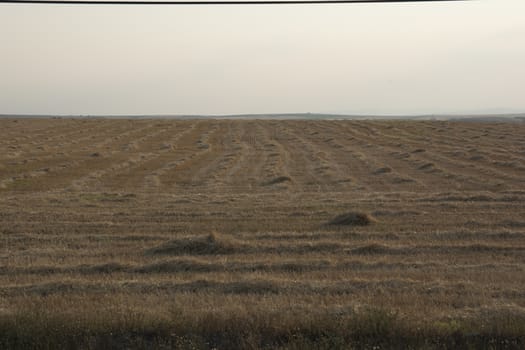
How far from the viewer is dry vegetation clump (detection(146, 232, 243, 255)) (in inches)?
458

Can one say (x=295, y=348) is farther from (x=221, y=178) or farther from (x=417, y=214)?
(x=221, y=178)

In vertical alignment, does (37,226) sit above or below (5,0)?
below

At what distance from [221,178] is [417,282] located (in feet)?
59.6

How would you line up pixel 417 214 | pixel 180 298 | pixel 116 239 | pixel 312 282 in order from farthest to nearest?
pixel 417 214
pixel 116 239
pixel 312 282
pixel 180 298

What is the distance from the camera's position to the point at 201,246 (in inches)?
467

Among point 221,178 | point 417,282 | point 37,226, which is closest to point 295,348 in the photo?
point 417,282

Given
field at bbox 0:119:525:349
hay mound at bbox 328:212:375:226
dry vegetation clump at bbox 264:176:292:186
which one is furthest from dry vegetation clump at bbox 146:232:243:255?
dry vegetation clump at bbox 264:176:292:186

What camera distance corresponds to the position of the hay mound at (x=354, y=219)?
14148mm

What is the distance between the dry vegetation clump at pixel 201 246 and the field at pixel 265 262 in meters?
0.03

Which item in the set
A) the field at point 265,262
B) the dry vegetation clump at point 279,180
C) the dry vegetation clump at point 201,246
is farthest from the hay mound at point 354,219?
the dry vegetation clump at point 279,180

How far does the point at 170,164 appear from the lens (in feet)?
108

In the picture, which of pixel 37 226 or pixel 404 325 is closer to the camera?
pixel 404 325

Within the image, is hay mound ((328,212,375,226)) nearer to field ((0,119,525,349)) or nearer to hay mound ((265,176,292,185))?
field ((0,119,525,349))

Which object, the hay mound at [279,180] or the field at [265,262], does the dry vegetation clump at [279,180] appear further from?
the field at [265,262]
